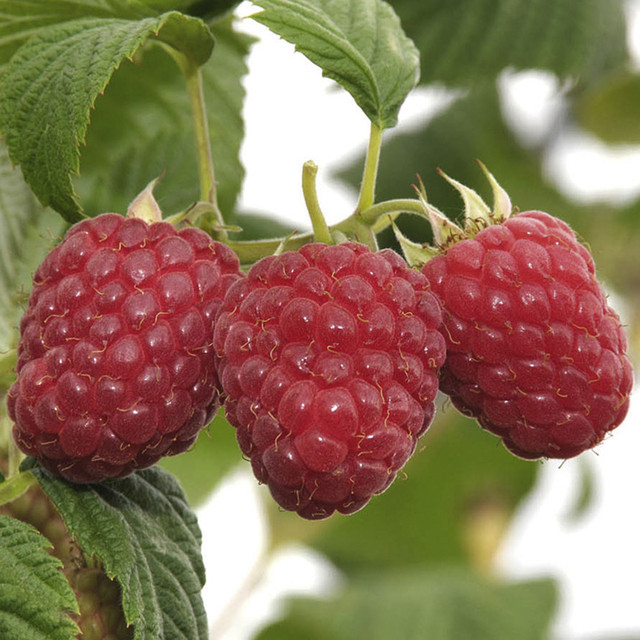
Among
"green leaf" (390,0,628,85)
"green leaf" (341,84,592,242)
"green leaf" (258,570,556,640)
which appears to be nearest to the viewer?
"green leaf" (390,0,628,85)

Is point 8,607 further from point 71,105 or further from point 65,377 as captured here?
point 71,105

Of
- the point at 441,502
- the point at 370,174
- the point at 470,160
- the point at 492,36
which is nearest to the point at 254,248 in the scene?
the point at 370,174

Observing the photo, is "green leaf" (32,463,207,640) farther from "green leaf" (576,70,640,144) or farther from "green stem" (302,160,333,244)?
"green leaf" (576,70,640,144)

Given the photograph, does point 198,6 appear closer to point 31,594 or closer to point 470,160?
point 31,594

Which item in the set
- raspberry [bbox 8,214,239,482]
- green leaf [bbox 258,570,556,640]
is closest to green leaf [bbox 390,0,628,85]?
raspberry [bbox 8,214,239,482]

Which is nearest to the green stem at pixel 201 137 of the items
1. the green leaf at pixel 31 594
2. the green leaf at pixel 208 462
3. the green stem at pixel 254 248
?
the green stem at pixel 254 248

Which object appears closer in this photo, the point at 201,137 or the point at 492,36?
the point at 201,137
